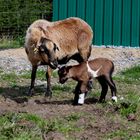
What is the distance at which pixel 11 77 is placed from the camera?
42.9 feet

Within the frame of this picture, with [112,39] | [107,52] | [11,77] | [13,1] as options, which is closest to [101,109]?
[11,77]

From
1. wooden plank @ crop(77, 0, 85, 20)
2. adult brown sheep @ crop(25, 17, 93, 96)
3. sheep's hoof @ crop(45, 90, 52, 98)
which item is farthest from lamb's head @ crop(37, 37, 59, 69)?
wooden plank @ crop(77, 0, 85, 20)

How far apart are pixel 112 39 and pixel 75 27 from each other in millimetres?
5835

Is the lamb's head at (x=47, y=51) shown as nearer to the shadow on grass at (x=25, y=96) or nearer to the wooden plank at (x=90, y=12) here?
the shadow on grass at (x=25, y=96)

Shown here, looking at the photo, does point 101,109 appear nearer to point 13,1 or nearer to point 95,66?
point 95,66

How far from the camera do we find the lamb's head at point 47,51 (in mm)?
10523

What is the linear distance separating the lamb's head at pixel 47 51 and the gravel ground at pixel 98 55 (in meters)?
3.63

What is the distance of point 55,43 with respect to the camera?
11031 mm

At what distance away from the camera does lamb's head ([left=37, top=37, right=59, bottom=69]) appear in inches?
414

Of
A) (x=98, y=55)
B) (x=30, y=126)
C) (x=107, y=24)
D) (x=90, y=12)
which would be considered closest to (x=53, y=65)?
(x=30, y=126)

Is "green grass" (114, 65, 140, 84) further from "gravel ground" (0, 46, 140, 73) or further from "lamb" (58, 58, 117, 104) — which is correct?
"lamb" (58, 58, 117, 104)

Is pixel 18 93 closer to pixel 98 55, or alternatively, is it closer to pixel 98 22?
pixel 98 55

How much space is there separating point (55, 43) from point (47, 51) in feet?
1.77

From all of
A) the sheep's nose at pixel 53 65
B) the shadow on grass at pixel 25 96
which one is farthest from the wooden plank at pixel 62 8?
the sheep's nose at pixel 53 65
